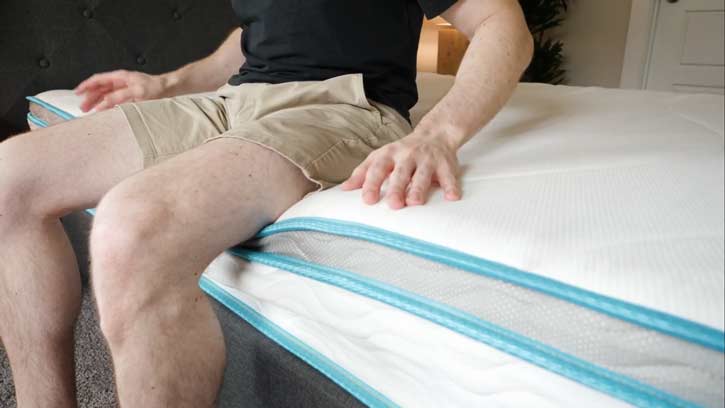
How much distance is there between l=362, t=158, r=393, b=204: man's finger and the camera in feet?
1.30

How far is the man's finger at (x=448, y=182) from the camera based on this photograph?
1.26ft

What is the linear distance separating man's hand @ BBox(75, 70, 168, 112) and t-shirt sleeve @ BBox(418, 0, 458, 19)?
0.45 meters

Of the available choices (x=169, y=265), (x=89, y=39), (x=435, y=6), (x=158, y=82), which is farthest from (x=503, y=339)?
(x=89, y=39)

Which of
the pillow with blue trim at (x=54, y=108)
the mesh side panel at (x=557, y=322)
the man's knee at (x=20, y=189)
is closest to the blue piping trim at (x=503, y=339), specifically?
the mesh side panel at (x=557, y=322)

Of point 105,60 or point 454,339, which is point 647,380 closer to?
point 454,339

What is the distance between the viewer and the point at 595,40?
1.38 feet


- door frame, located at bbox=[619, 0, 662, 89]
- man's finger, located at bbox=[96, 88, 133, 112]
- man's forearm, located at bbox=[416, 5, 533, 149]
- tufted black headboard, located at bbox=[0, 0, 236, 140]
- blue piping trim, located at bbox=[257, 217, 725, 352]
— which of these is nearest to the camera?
blue piping trim, located at bbox=[257, 217, 725, 352]

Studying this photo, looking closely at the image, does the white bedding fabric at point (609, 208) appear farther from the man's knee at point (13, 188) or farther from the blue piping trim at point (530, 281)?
the man's knee at point (13, 188)

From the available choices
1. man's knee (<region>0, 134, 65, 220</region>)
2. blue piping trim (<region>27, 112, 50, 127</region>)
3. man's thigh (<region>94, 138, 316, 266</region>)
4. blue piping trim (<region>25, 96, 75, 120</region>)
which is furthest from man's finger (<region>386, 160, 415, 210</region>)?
blue piping trim (<region>27, 112, 50, 127</region>)

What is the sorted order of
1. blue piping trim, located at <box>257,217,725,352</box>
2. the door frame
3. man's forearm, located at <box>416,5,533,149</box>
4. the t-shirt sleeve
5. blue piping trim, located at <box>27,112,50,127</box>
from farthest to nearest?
1. blue piping trim, located at <box>27,112,50,127</box>
2. the t-shirt sleeve
3. man's forearm, located at <box>416,5,533,149</box>
4. the door frame
5. blue piping trim, located at <box>257,217,725,352</box>

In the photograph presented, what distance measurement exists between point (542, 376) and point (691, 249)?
0.11 metres

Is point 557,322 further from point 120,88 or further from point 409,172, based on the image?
point 120,88

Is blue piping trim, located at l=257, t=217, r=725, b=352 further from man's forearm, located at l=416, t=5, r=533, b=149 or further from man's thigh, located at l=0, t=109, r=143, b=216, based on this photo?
man's thigh, located at l=0, t=109, r=143, b=216

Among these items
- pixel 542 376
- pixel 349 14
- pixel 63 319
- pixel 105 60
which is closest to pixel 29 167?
pixel 63 319
